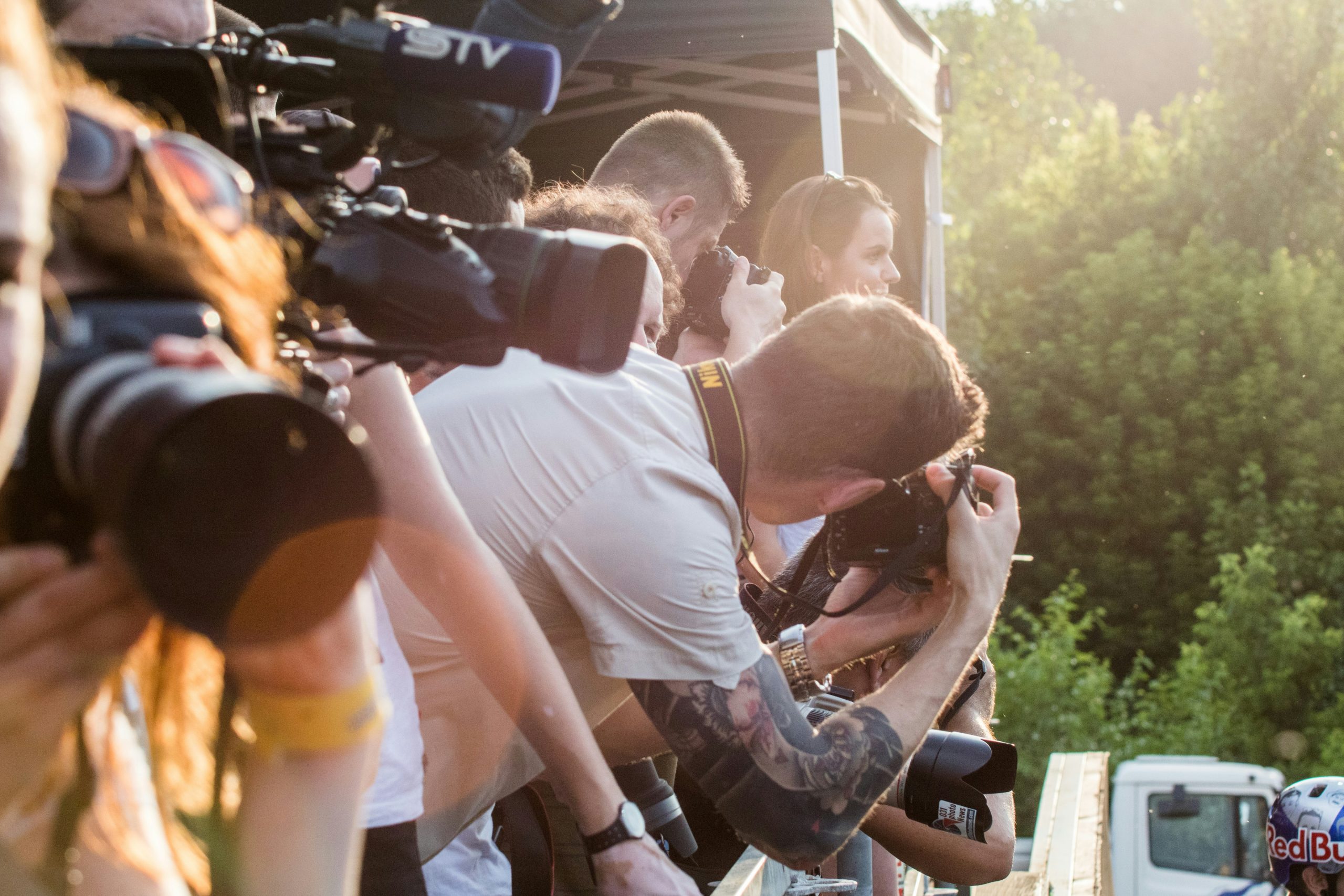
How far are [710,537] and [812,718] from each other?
56 cm

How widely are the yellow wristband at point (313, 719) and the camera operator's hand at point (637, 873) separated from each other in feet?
2.43

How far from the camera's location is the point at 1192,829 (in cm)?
1080

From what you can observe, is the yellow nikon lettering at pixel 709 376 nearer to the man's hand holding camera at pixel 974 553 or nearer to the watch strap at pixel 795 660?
the man's hand holding camera at pixel 974 553

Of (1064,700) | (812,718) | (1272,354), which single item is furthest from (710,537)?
(1272,354)

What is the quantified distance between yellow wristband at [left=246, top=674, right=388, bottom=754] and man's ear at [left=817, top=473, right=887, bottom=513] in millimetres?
1255

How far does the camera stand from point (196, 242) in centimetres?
88

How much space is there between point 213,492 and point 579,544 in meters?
1.10

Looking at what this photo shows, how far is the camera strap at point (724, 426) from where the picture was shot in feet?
6.66

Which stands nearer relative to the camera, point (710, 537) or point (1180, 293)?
point (710, 537)

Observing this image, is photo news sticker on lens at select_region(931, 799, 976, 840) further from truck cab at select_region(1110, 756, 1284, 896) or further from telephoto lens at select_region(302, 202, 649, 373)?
truck cab at select_region(1110, 756, 1284, 896)

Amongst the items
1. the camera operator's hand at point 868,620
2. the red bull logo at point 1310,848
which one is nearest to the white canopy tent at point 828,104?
the camera operator's hand at point 868,620

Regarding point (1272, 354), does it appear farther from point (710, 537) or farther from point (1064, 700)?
point (710, 537)

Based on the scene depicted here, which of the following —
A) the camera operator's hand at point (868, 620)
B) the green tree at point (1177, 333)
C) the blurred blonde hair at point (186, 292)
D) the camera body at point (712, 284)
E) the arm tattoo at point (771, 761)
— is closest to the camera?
the blurred blonde hair at point (186, 292)

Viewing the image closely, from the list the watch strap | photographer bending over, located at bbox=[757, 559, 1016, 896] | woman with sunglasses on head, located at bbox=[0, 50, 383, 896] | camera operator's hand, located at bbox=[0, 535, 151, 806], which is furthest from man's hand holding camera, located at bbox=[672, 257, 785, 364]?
camera operator's hand, located at bbox=[0, 535, 151, 806]
